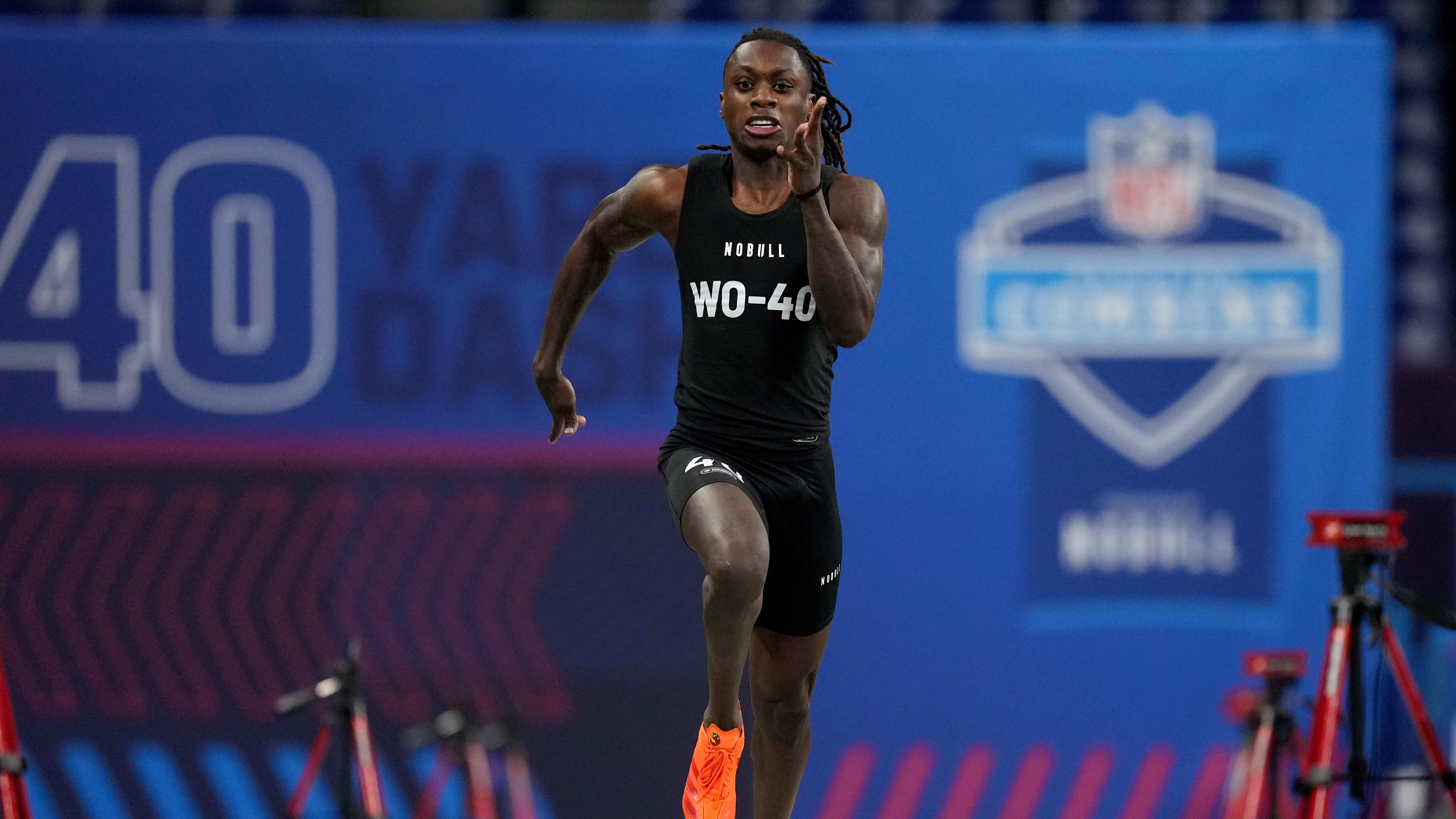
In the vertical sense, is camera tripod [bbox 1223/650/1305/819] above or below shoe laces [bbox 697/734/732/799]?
below

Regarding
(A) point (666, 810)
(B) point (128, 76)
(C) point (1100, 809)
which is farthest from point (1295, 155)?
(B) point (128, 76)

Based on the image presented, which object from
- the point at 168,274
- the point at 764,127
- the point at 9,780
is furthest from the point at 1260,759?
the point at 168,274

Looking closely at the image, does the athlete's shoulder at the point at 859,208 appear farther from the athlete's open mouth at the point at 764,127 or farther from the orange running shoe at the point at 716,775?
the orange running shoe at the point at 716,775

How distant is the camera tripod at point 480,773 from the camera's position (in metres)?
6.68

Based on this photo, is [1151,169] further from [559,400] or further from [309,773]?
[309,773]

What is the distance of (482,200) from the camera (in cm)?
681

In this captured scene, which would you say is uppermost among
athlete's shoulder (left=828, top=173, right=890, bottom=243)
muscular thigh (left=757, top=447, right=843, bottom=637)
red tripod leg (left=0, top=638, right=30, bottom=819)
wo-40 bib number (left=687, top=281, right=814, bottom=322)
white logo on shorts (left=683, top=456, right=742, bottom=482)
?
athlete's shoulder (left=828, top=173, right=890, bottom=243)

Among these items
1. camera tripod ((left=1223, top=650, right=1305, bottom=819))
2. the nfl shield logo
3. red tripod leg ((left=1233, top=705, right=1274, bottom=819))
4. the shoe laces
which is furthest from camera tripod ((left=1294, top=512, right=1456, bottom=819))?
the nfl shield logo

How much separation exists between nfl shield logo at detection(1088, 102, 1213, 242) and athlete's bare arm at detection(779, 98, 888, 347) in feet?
10.9

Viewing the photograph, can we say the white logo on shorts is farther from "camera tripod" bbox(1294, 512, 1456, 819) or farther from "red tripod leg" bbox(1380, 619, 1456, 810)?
"red tripod leg" bbox(1380, 619, 1456, 810)

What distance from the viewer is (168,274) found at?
673 cm

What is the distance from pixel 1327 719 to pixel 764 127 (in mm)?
2550

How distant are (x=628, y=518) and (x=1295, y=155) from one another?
336 centimetres

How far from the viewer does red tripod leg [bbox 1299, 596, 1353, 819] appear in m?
4.50
